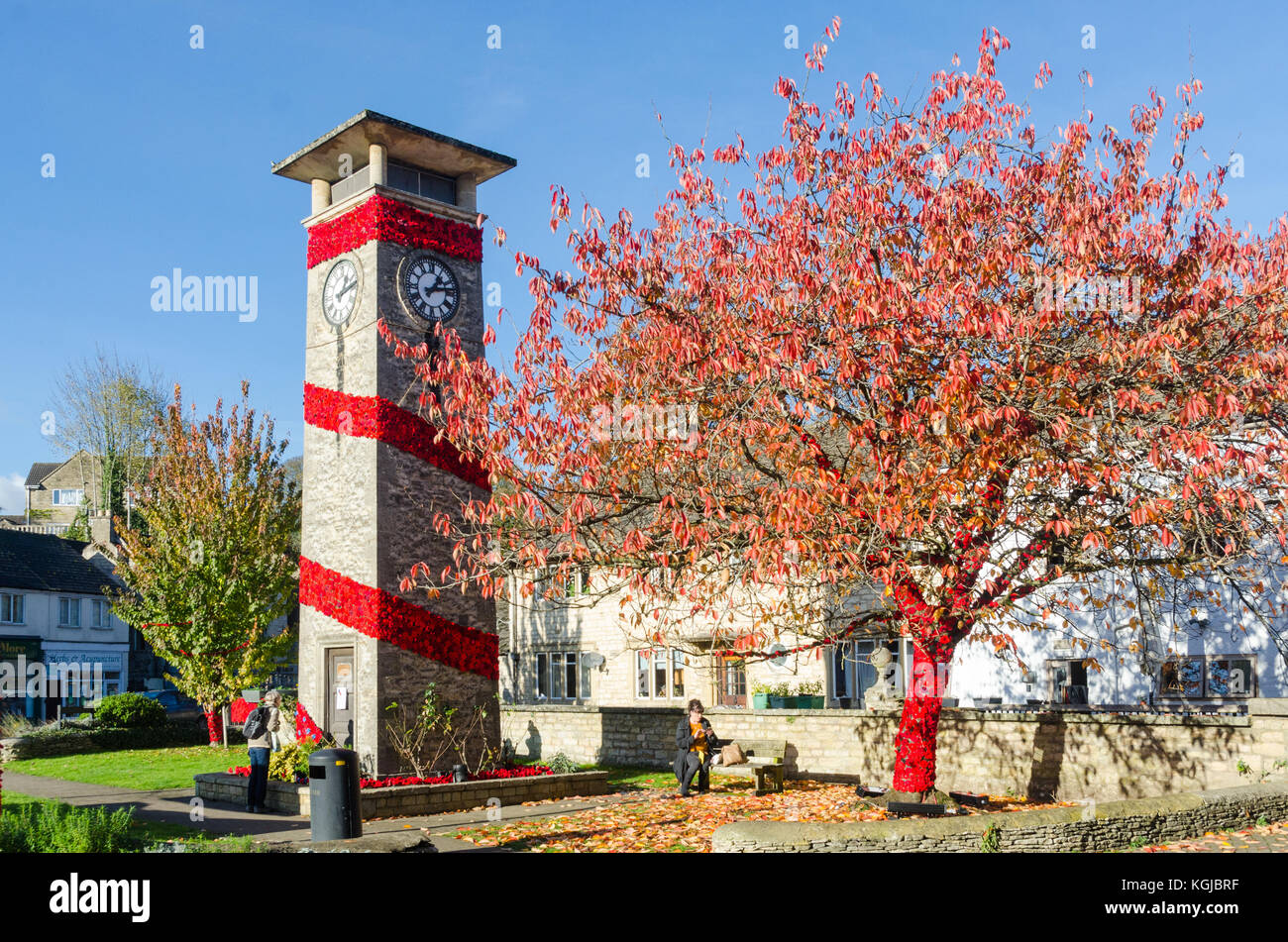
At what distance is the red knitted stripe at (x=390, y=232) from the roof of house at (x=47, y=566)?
1223 inches

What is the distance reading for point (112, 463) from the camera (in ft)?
164

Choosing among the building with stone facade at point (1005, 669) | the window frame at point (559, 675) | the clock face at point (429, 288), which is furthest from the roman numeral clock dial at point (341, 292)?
the window frame at point (559, 675)

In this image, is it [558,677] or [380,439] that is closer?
[380,439]

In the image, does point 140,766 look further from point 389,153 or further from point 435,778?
point 389,153

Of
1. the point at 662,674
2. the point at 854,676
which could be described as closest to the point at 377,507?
the point at 854,676

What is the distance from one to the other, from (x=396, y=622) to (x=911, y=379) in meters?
9.57

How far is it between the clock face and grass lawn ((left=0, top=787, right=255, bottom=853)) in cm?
913

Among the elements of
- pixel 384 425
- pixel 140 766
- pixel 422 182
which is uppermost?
pixel 422 182

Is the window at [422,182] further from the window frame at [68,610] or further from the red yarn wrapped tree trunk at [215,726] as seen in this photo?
the window frame at [68,610]

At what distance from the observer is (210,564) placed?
30.1 meters

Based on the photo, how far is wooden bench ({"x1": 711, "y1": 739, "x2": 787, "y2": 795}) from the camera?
18609 mm
